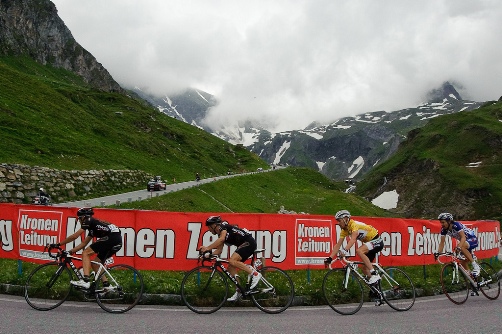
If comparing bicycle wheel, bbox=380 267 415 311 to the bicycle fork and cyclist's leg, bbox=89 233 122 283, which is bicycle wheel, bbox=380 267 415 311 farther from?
cyclist's leg, bbox=89 233 122 283

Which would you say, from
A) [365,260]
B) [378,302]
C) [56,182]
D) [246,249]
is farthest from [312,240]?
[56,182]

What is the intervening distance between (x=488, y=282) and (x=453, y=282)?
4.27 feet

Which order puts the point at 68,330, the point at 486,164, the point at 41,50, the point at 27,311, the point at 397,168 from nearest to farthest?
the point at 68,330 → the point at 27,311 → the point at 41,50 → the point at 486,164 → the point at 397,168

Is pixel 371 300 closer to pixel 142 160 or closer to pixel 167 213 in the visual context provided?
pixel 167 213

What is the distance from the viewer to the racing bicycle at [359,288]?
11383mm

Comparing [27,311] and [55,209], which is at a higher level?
[55,209]

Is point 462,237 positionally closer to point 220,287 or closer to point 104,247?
point 220,287

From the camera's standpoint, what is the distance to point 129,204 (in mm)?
33500

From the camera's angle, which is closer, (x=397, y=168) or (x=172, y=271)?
(x=172, y=271)

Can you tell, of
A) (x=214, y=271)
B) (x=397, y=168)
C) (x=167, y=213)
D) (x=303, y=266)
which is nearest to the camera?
(x=214, y=271)

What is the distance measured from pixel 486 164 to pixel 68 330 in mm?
168544

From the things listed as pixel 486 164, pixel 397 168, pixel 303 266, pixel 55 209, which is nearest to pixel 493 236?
pixel 303 266

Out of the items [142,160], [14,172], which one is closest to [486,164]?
[142,160]

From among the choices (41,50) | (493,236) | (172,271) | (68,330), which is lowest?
(68,330)
